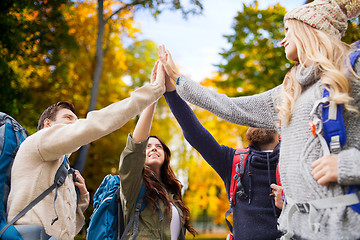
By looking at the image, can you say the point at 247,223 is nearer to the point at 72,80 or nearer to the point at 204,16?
the point at 204,16

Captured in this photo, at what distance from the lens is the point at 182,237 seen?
11.4 ft

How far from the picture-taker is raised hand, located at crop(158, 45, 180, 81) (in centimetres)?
267

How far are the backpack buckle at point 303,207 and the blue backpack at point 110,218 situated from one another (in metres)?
1.69

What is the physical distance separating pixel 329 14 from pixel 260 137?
1.41 meters

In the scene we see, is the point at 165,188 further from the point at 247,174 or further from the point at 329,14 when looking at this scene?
the point at 329,14

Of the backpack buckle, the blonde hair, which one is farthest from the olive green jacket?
the backpack buckle

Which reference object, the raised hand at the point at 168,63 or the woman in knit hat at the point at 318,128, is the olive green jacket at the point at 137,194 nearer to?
the raised hand at the point at 168,63

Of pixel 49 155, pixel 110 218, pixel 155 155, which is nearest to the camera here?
pixel 49 155

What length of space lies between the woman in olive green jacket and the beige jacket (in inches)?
21.6

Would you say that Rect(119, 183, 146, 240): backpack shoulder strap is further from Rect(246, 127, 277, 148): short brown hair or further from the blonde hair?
the blonde hair

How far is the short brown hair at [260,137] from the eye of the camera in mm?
3191

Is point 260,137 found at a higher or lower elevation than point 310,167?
higher

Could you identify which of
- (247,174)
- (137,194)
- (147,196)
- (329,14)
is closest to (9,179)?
(137,194)

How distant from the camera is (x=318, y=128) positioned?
5.64 feet
